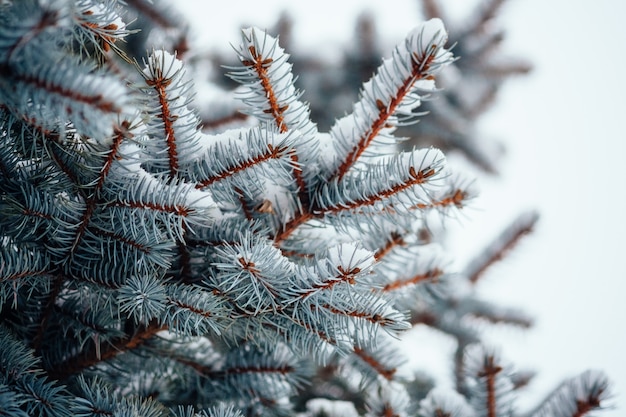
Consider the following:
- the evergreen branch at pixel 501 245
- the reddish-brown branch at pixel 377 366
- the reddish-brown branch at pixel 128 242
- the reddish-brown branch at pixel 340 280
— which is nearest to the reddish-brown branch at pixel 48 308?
the reddish-brown branch at pixel 128 242

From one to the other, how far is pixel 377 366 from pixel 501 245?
846 millimetres

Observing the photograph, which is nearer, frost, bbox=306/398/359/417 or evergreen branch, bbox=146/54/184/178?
evergreen branch, bbox=146/54/184/178

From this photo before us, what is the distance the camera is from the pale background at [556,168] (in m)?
1.84

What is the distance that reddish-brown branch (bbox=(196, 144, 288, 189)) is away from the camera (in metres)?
0.66

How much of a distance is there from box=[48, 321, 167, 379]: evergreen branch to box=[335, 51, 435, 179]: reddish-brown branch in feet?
1.39

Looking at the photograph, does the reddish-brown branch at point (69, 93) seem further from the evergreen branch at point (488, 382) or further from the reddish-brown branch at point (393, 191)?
the evergreen branch at point (488, 382)

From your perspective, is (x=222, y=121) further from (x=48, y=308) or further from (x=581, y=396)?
(x=581, y=396)

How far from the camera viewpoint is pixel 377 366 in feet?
2.99

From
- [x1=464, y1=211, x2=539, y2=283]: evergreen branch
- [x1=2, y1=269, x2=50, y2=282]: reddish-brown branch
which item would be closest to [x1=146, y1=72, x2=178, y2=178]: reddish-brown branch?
[x1=2, y1=269, x2=50, y2=282]: reddish-brown branch

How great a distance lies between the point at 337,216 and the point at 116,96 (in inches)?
15.0

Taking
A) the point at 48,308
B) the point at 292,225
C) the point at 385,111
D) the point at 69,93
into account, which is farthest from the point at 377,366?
the point at 69,93

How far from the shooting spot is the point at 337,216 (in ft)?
2.57

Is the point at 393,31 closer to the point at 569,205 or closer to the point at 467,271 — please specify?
the point at 467,271

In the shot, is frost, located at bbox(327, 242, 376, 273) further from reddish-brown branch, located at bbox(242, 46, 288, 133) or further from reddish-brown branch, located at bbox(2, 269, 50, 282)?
reddish-brown branch, located at bbox(2, 269, 50, 282)
